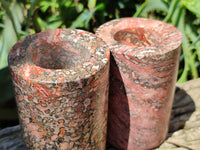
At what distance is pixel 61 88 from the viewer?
1.09 metres

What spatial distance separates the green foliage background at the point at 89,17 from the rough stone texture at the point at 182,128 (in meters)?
0.15

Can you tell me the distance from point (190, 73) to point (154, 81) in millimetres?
1049

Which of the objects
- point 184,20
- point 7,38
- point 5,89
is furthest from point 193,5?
point 5,89

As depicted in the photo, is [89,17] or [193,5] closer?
[193,5]

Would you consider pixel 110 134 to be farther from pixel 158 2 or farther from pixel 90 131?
pixel 158 2

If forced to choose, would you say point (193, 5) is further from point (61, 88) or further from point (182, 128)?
point (61, 88)

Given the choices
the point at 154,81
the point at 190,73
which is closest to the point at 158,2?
the point at 190,73

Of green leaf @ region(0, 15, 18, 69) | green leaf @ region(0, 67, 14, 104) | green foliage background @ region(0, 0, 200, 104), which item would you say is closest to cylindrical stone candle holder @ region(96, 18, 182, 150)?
green foliage background @ region(0, 0, 200, 104)

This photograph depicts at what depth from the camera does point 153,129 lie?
159cm

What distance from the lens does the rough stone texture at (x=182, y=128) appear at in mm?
1717

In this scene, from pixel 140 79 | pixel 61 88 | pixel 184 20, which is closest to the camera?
pixel 61 88

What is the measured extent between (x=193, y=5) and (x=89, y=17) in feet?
Result: 2.30

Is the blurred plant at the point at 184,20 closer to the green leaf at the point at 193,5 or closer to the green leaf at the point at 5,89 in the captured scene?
the green leaf at the point at 193,5

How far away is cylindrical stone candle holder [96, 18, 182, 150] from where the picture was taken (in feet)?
4.37
